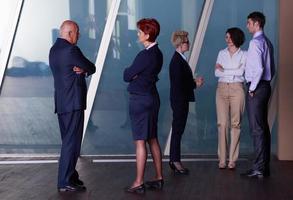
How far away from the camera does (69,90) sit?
6.15 m

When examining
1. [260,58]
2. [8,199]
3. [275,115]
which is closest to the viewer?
[8,199]

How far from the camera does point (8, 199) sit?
601 cm

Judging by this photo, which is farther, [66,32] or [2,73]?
[2,73]

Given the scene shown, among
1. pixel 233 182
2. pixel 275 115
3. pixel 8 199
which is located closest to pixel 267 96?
pixel 233 182

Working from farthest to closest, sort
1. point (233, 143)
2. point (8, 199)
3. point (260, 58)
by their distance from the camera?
point (233, 143), point (260, 58), point (8, 199)

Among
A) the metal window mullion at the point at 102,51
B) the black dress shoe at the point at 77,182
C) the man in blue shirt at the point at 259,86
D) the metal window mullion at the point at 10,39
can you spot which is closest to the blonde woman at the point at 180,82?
the man in blue shirt at the point at 259,86

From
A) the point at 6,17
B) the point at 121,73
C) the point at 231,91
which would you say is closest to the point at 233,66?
the point at 231,91

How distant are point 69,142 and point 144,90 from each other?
0.88 metres

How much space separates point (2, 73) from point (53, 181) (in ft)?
6.83

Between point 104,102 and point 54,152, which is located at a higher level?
point 104,102

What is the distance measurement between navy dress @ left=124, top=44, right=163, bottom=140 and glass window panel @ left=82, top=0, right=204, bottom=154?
7.68ft

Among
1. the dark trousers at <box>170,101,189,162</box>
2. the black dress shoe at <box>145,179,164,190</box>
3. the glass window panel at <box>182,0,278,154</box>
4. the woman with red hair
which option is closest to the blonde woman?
the dark trousers at <box>170,101,189,162</box>

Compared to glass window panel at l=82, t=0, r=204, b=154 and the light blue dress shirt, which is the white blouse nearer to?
the light blue dress shirt

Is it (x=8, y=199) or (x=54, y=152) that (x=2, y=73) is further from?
(x=8, y=199)
